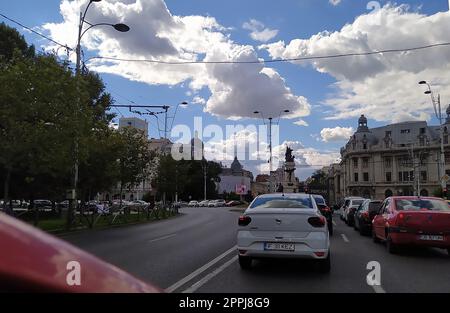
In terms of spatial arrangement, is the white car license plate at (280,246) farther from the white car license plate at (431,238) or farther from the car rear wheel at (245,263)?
the white car license plate at (431,238)

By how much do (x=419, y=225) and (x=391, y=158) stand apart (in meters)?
116

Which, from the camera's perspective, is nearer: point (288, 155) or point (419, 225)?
point (419, 225)

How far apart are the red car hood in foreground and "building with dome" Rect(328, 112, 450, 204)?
115m

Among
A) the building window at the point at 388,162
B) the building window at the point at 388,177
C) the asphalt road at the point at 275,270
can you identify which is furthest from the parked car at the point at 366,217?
the building window at the point at 388,162

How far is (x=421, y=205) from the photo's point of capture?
12.9 m

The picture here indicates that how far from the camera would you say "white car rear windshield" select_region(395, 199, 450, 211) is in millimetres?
12648


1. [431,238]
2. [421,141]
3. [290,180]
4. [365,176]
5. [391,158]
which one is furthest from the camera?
[365,176]

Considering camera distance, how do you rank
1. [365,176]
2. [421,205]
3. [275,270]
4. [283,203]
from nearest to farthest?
1. [275,270]
2. [283,203]
3. [421,205]
4. [365,176]

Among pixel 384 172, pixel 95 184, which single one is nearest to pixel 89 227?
pixel 95 184

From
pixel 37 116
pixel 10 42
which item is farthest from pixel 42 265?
pixel 10 42

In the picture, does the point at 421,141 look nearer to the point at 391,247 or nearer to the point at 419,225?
the point at 391,247

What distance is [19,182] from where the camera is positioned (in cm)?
2938
